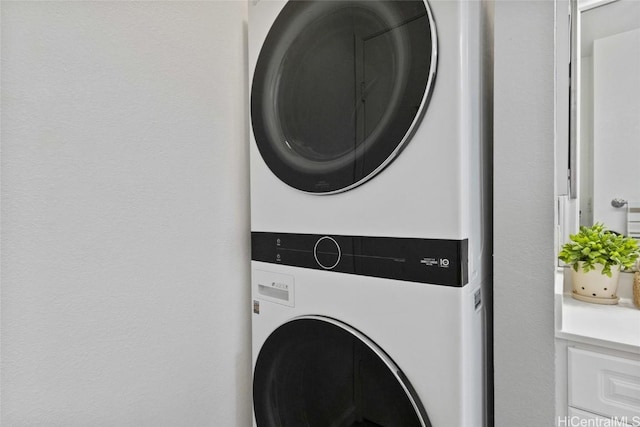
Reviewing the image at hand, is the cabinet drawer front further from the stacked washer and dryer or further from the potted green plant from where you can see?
the potted green plant

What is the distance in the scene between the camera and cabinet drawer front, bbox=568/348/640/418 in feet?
2.30

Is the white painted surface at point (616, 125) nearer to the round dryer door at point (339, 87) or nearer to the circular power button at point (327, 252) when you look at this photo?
the round dryer door at point (339, 87)

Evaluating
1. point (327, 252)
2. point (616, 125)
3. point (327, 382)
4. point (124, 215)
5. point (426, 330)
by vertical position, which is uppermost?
point (616, 125)

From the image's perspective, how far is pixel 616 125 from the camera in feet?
3.57

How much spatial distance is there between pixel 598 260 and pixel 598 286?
8 cm

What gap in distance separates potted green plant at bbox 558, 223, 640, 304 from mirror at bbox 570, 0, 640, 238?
2.2 inches

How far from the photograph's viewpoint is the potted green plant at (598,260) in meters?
1.03

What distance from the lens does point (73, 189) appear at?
0.84m

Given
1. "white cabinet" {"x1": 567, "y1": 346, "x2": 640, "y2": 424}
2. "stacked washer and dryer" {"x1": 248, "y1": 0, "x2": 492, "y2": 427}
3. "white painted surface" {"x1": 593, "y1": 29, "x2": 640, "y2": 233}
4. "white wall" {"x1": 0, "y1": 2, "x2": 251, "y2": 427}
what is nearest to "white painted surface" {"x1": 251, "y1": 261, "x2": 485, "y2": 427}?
"stacked washer and dryer" {"x1": 248, "y1": 0, "x2": 492, "y2": 427}

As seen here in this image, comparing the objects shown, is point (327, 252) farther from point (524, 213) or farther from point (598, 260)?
point (598, 260)

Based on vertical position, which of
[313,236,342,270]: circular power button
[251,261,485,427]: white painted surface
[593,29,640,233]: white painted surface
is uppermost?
[593,29,640,233]: white painted surface

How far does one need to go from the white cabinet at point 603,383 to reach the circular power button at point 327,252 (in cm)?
55

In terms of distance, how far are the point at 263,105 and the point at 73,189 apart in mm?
550

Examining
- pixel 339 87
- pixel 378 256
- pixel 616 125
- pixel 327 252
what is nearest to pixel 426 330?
pixel 378 256
